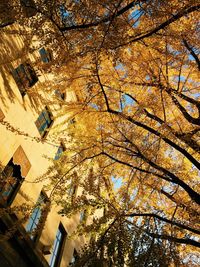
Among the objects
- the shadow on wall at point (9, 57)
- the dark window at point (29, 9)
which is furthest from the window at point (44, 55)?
the dark window at point (29, 9)

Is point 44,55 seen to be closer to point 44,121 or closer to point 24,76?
point 24,76

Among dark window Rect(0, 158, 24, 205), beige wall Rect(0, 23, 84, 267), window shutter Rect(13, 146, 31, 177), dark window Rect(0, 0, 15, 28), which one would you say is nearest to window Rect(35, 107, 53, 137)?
beige wall Rect(0, 23, 84, 267)

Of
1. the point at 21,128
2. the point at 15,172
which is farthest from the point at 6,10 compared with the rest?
the point at 15,172

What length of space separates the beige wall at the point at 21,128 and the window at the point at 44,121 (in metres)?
0.39

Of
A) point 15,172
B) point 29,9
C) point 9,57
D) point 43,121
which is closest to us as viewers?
point 29,9

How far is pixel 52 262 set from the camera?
36.6ft

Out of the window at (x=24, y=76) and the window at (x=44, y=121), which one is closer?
Result: the window at (x=24, y=76)

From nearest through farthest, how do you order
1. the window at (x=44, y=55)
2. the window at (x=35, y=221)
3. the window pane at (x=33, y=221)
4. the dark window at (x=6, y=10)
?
the dark window at (x=6, y=10) → the window at (x=35, y=221) → the window pane at (x=33, y=221) → the window at (x=44, y=55)

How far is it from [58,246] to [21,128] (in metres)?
6.19

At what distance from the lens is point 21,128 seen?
9844 mm

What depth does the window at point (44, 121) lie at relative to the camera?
11.7 m

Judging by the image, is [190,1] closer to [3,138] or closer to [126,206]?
[126,206]

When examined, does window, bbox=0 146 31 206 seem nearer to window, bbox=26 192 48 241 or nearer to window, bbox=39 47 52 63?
window, bbox=26 192 48 241

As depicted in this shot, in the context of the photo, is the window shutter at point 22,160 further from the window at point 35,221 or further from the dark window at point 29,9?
the dark window at point 29,9
